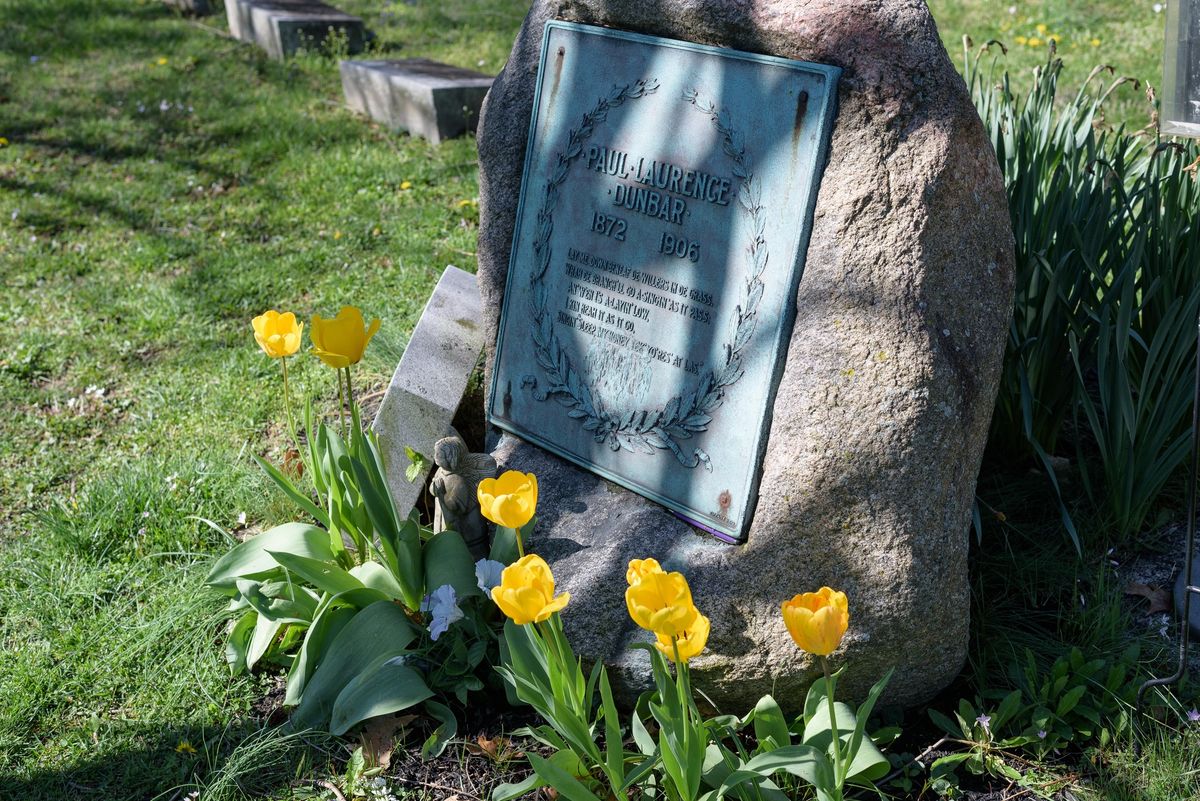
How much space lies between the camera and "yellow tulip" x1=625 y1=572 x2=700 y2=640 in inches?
62.1

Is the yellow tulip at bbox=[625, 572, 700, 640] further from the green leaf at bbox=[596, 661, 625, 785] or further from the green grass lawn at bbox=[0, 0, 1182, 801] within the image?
the green grass lawn at bbox=[0, 0, 1182, 801]

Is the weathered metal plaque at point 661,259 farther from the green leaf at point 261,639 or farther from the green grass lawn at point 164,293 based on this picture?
the green grass lawn at point 164,293

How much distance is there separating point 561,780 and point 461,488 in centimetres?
81

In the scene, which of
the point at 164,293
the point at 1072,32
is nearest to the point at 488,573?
the point at 164,293

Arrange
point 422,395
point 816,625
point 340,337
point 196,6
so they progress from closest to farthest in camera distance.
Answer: point 816,625
point 340,337
point 422,395
point 196,6

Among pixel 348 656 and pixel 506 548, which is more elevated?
pixel 506 548

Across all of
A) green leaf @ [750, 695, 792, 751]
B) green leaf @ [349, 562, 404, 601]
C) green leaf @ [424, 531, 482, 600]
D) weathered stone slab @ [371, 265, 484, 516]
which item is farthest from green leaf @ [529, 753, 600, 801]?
weathered stone slab @ [371, 265, 484, 516]

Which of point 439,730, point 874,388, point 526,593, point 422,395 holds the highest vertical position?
point 874,388

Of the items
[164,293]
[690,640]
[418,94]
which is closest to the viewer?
[690,640]

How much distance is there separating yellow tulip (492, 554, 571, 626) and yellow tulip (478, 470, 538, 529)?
113mm

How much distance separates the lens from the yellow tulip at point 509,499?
72.2 inches

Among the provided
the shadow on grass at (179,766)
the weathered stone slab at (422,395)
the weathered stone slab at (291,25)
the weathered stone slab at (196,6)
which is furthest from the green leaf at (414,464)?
the weathered stone slab at (196,6)

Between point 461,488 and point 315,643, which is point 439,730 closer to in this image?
point 315,643

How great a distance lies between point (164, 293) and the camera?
14.9 ft
